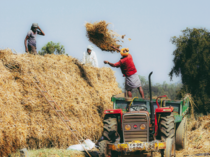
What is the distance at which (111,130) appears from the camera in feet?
24.3

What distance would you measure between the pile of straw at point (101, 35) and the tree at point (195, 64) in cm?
1075

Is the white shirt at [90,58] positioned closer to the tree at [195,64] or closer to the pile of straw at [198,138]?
the pile of straw at [198,138]

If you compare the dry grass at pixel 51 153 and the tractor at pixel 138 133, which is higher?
the tractor at pixel 138 133

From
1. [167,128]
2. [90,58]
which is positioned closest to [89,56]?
[90,58]

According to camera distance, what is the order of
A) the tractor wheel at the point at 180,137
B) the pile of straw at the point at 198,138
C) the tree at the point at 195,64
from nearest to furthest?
1. the pile of straw at the point at 198,138
2. the tractor wheel at the point at 180,137
3. the tree at the point at 195,64

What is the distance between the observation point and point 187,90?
2089 cm

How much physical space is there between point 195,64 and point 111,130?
1488 cm

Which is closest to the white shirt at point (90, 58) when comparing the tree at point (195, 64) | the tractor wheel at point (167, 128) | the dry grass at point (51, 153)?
the dry grass at point (51, 153)

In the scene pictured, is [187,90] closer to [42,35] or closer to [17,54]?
[42,35]

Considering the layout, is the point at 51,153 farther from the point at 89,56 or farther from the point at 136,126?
the point at 89,56

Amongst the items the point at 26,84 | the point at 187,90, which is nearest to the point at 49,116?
the point at 26,84

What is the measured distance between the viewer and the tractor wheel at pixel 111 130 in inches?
293

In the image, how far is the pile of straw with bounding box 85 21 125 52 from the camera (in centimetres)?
1120

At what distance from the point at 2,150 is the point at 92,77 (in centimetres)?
571
